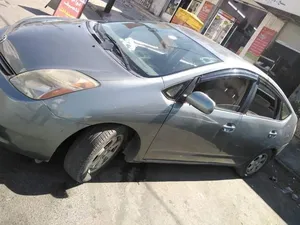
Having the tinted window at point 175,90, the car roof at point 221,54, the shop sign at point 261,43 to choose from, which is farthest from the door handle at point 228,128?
the shop sign at point 261,43

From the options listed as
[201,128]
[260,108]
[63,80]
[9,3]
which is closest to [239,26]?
[9,3]

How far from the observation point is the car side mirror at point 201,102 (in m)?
3.17

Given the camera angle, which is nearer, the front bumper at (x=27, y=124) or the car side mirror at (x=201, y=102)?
the front bumper at (x=27, y=124)

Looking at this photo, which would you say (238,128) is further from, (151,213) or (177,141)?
(151,213)

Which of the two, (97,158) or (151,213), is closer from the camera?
(97,158)

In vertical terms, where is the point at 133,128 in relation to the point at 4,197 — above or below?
above

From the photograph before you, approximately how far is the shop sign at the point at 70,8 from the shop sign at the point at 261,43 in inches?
331

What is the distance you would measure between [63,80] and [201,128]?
1579 mm

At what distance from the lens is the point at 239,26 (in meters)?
15.9

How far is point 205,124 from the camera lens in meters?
3.60

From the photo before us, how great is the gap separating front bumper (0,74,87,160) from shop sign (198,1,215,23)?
16762 mm

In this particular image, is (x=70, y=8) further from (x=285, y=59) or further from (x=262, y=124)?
(x=285, y=59)

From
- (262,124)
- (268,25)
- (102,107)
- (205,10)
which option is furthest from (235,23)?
(102,107)

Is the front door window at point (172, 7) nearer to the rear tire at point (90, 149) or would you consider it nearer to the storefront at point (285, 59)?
the storefront at point (285, 59)
